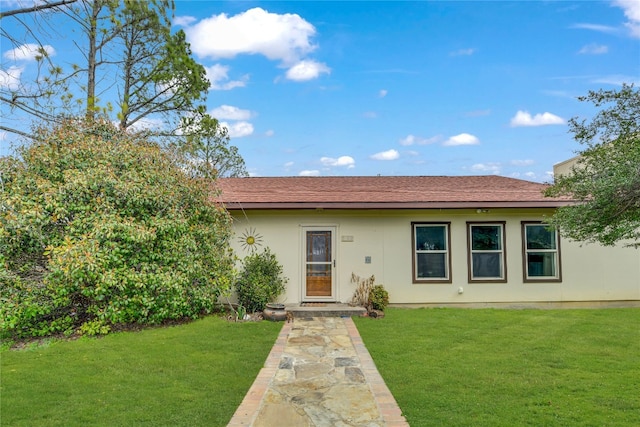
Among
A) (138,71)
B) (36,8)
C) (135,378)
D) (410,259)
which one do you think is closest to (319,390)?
(135,378)

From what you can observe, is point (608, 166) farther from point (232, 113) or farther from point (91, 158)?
point (232, 113)

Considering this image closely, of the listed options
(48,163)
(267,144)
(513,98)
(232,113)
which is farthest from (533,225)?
(232,113)

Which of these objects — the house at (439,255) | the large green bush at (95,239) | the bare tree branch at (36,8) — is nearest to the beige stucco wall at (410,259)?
the house at (439,255)

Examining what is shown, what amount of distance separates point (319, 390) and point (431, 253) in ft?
19.8

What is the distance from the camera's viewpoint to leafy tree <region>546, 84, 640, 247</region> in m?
4.49

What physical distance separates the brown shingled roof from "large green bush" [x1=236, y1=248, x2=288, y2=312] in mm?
1297

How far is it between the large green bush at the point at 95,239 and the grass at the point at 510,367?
3911mm

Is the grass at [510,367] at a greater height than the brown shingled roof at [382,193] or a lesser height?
lesser

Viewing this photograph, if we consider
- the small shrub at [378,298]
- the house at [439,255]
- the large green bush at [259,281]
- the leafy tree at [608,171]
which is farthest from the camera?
the house at [439,255]

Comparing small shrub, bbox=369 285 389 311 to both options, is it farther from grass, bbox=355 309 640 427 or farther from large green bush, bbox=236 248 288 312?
large green bush, bbox=236 248 288 312

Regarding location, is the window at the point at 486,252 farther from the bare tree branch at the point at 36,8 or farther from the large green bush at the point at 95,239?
the bare tree branch at the point at 36,8

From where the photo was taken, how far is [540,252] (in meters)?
9.64

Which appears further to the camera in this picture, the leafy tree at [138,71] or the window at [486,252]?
the leafy tree at [138,71]

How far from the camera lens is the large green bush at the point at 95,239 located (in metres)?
6.48
